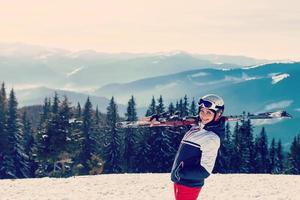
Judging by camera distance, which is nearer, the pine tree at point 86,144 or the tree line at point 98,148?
the tree line at point 98,148

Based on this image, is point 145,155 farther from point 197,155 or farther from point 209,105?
point 209,105

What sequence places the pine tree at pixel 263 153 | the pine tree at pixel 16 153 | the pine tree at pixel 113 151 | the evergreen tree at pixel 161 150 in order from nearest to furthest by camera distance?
the pine tree at pixel 16 153, the evergreen tree at pixel 161 150, the pine tree at pixel 113 151, the pine tree at pixel 263 153

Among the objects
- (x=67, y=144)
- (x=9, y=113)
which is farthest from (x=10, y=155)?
(x=67, y=144)

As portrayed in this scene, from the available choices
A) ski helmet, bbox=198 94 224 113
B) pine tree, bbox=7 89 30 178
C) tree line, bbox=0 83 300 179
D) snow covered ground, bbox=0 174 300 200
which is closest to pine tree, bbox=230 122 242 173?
tree line, bbox=0 83 300 179

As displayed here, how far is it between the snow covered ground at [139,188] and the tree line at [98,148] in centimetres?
1971

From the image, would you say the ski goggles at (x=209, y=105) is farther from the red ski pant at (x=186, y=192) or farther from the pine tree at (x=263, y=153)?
the pine tree at (x=263, y=153)

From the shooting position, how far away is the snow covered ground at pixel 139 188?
1741 cm

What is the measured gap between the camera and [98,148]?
62031 mm

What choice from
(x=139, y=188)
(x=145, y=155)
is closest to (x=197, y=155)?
(x=139, y=188)

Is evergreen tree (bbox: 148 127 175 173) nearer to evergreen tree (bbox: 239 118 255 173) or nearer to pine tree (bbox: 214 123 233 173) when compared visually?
pine tree (bbox: 214 123 233 173)

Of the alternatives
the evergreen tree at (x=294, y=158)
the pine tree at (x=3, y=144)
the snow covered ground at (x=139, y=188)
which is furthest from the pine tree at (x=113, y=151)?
the snow covered ground at (x=139, y=188)

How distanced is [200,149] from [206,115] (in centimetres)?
51

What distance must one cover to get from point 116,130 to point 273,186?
130ft

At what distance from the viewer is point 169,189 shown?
63.6 ft
